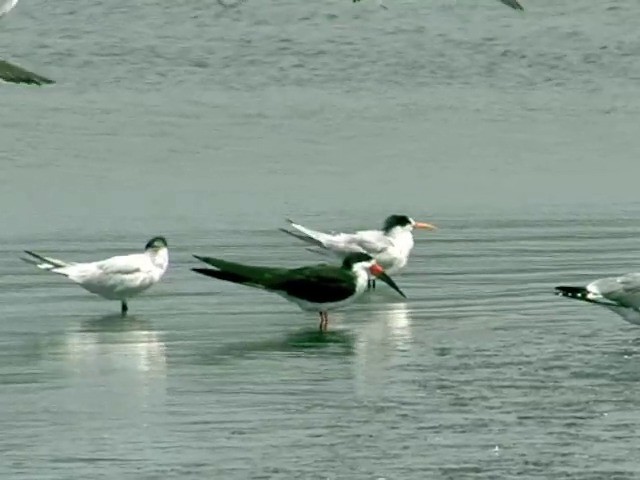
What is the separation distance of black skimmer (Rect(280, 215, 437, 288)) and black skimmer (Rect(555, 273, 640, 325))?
334 cm

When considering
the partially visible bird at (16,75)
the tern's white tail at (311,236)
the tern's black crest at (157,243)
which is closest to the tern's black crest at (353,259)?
Result: the tern's black crest at (157,243)

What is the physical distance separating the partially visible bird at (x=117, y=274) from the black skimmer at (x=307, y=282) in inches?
22.1

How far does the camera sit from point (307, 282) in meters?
13.6

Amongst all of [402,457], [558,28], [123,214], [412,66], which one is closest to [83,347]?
[402,457]

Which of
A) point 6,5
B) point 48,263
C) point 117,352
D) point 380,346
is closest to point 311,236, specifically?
point 48,263

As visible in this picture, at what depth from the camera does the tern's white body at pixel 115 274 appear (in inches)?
548

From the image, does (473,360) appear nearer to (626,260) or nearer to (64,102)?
(626,260)

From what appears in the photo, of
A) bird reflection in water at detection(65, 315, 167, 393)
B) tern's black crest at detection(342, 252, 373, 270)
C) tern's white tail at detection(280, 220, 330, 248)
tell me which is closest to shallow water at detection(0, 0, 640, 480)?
bird reflection in water at detection(65, 315, 167, 393)

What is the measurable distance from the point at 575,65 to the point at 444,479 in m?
23.9

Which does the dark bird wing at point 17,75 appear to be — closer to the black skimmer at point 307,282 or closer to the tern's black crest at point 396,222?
the black skimmer at point 307,282

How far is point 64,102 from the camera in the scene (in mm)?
27656

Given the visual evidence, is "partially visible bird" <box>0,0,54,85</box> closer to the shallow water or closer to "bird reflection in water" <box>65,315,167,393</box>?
the shallow water

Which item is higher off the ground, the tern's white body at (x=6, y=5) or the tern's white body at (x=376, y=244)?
the tern's white body at (x=6, y=5)

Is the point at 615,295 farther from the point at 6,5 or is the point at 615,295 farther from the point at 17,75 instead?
the point at 6,5
